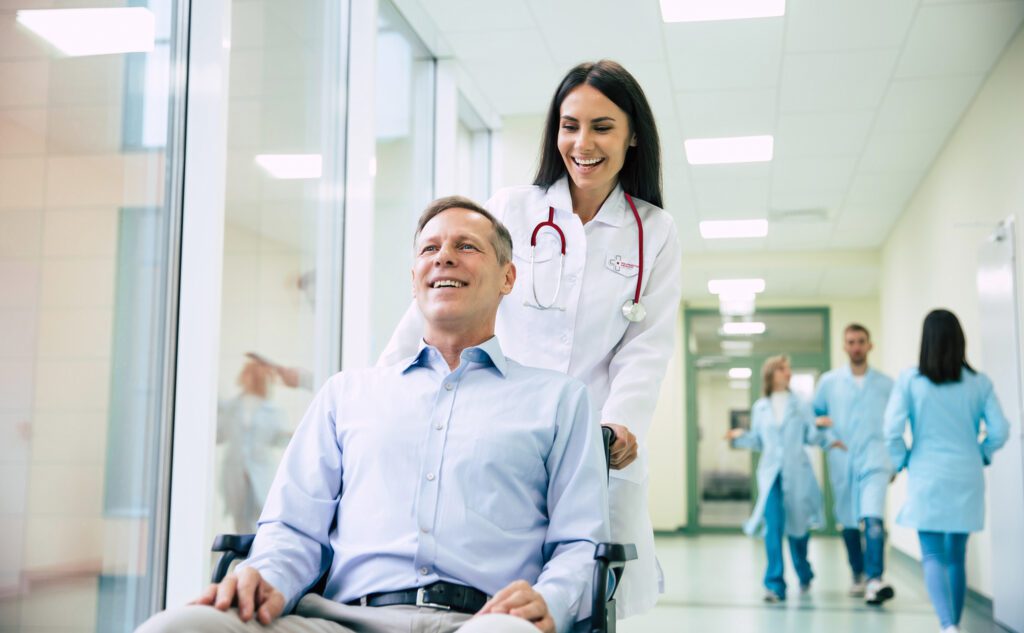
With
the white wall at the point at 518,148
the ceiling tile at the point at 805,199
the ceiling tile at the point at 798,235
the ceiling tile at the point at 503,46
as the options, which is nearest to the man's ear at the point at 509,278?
the ceiling tile at the point at 503,46

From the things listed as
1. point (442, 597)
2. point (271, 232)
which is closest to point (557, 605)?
point (442, 597)

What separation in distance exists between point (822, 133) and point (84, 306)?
4.95 metres

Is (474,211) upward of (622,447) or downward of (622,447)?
upward

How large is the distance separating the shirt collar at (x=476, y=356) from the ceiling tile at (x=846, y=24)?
3226mm

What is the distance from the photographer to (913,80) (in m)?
5.30

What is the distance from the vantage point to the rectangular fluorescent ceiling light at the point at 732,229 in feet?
28.4

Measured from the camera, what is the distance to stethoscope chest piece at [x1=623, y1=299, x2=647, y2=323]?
193cm

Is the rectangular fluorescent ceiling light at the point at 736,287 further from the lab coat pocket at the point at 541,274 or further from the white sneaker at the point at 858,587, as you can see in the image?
the lab coat pocket at the point at 541,274

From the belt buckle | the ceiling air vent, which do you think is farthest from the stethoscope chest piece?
the ceiling air vent

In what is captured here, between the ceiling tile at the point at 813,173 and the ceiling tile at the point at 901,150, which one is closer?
the ceiling tile at the point at 901,150

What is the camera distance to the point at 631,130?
200cm

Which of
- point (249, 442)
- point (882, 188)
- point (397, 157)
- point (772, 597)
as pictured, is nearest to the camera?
point (249, 442)

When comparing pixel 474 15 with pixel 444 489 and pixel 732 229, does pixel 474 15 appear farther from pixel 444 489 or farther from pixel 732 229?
pixel 732 229

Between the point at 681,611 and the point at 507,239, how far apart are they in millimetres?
4120
